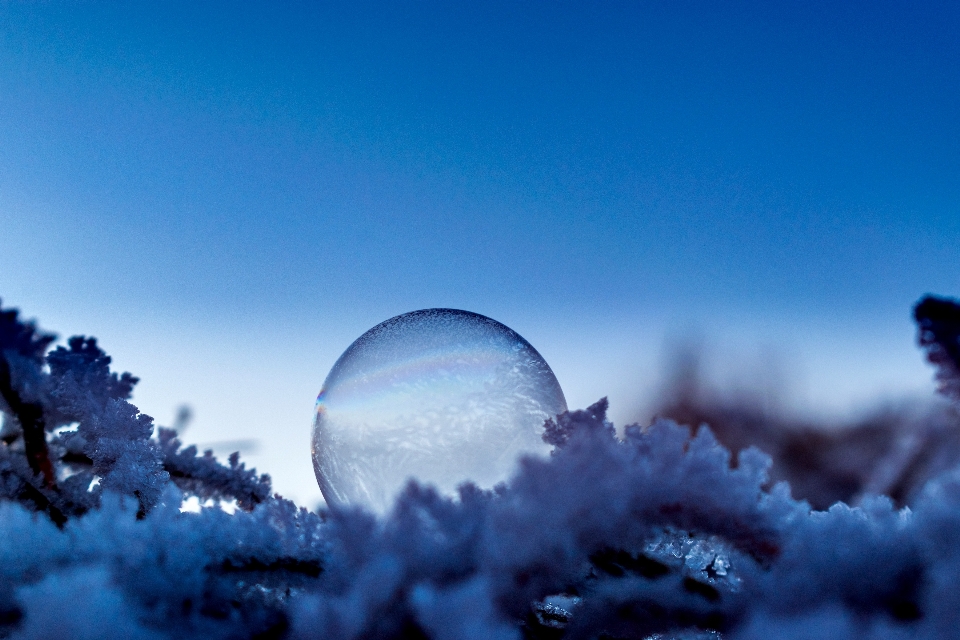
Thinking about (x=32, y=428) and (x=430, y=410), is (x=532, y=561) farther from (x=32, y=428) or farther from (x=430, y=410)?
(x=32, y=428)

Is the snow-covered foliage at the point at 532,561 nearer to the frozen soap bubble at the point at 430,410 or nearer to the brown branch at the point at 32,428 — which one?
the brown branch at the point at 32,428

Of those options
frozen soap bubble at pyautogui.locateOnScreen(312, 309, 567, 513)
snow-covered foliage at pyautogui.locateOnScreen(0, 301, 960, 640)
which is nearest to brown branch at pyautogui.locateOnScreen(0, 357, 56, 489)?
snow-covered foliage at pyautogui.locateOnScreen(0, 301, 960, 640)

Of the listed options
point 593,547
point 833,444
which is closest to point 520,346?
point 593,547

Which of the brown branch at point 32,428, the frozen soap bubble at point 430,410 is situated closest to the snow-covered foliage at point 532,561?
the brown branch at point 32,428

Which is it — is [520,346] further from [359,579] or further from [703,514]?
[359,579]

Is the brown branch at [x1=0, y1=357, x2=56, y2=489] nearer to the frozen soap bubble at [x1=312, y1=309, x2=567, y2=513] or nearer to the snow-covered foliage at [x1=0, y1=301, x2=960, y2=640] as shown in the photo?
the snow-covered foliage at [x1=0, y1=301, x2=960, y2=640]

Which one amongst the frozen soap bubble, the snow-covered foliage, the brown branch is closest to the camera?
the snow-covered foliage

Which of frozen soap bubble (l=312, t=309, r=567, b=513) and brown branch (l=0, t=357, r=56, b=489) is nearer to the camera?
brown branch (l=0, t=357, r=56, b=489)
